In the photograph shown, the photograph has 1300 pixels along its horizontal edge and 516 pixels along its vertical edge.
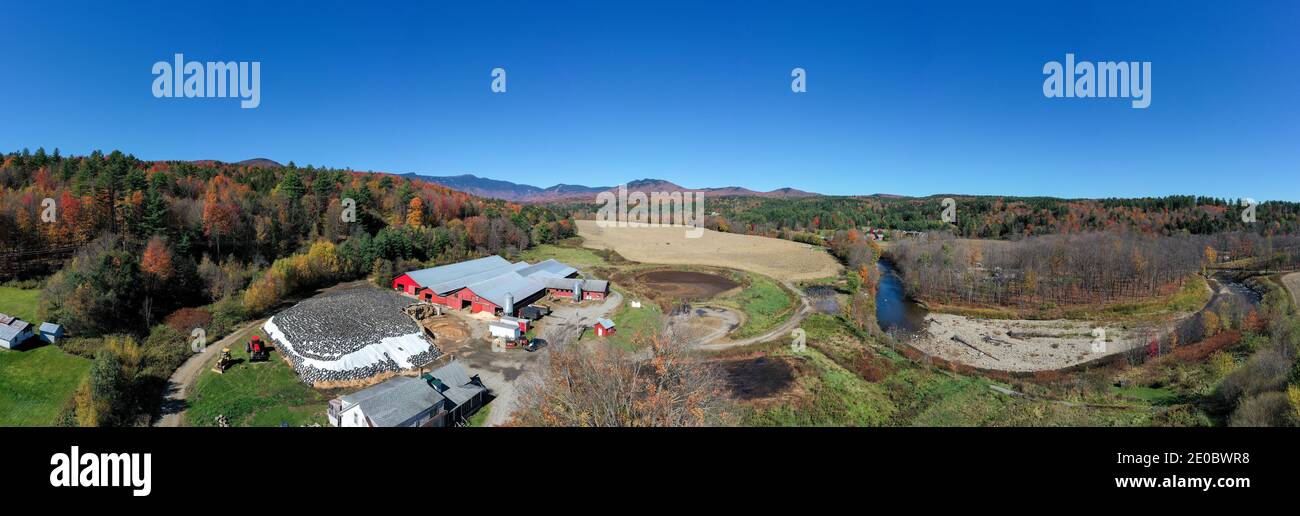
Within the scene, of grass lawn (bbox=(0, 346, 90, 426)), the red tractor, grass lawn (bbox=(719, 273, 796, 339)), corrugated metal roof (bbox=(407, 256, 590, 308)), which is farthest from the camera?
corrugated metal roof (bbox=(407, 256, 590, 308))

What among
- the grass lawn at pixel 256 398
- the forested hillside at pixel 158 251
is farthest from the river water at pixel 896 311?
the forested hillside at pixel 158 251

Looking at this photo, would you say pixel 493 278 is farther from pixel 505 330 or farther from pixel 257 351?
pixel 257 351

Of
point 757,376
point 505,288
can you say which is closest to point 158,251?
point 505,288

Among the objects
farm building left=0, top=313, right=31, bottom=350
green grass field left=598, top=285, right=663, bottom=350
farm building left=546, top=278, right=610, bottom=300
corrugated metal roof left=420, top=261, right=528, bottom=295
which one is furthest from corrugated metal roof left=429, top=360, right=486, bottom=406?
farm building left=0, top=313, right=31, bottom=350

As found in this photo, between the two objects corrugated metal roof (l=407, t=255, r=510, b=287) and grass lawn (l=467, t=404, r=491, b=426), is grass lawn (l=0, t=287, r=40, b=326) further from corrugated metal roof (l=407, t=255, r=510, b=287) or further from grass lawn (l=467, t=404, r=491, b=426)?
grass lawn (l=467, t=404, r=491, b=426)
